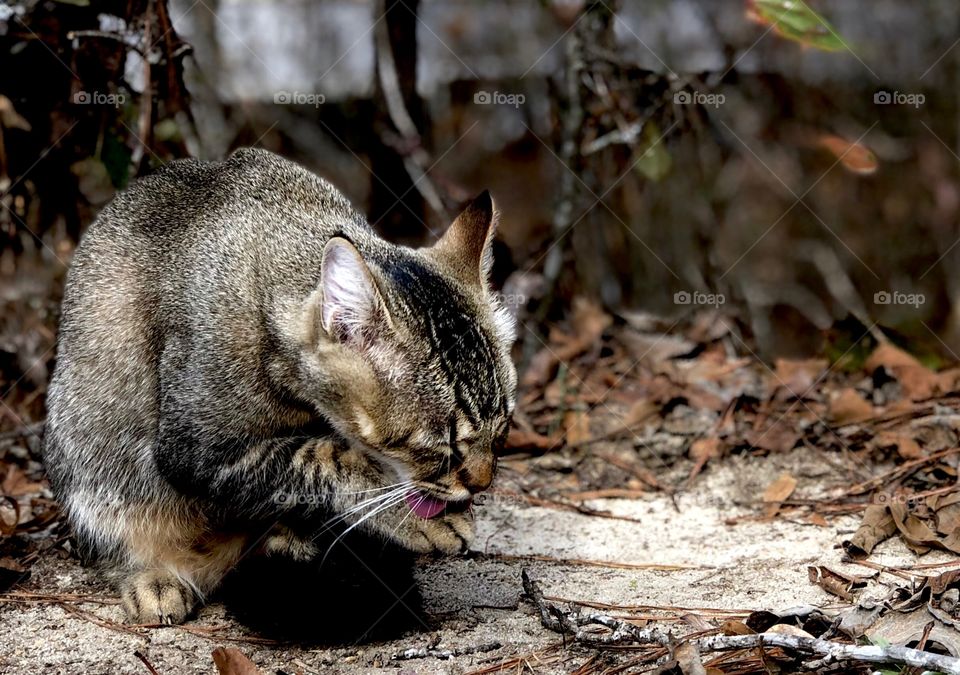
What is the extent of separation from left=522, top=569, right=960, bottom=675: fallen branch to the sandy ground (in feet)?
0.20

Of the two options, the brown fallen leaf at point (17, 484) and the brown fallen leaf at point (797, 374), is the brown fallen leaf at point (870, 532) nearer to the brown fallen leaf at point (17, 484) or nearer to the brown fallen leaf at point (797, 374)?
the brown fallen leaf at point (797, 374)

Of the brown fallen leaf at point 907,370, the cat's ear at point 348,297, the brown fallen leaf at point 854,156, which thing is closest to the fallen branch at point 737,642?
the cat's ear at point 348,297

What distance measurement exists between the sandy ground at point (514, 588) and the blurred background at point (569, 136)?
52.5 inches

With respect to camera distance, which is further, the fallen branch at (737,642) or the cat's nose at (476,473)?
→ the cat's nose at (476,473)

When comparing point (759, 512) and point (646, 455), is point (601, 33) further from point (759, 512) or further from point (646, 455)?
point (759, 512)

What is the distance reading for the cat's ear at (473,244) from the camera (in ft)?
10.4

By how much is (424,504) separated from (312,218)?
0.96 m

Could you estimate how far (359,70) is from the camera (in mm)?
7949

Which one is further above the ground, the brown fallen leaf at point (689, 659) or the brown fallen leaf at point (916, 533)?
the brown fallen leaf at point (916, 533)

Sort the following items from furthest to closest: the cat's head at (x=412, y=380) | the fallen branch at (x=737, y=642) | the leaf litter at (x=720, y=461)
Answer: the cat's head at (x=412, y=380) → the leaf litter at (x=720, y=461) → the fallen branch at (x=737, y=642)

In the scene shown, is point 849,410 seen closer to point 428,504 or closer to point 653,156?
point 653,156

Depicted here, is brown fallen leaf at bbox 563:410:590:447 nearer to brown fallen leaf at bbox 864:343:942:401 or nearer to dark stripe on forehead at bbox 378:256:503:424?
brown fallen leaf at bbox 864:343:942:401

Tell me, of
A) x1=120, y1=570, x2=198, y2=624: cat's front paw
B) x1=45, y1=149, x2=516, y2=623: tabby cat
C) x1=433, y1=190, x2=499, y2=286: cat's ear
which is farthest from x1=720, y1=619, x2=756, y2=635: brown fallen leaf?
x1=120, y1=570, x2=198, y2=624: cat's front paw

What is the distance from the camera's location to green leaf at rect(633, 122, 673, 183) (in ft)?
16.2
